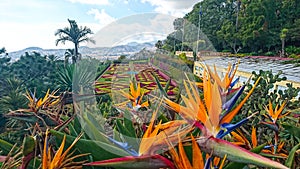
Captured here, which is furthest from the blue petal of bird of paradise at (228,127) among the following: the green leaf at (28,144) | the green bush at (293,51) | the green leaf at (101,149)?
the green bush at (293,51)

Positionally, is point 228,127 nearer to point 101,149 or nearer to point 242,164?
point 242,164

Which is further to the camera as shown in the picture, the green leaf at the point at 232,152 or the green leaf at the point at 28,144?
the green leaf at the point at 28,144

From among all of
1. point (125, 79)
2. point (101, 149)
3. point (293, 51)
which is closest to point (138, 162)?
point (101, 149)

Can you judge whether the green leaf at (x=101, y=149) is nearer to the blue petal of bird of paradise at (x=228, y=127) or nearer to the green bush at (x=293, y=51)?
the blue petal of bird of paradise at (x=228, y=127)

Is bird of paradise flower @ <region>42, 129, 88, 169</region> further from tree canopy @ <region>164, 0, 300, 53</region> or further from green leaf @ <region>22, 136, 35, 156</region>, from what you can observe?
tree canopy @ <region>164, 0, 300, 53</region>

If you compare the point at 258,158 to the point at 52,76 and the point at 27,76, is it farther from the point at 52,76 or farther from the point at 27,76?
the point at 27,76

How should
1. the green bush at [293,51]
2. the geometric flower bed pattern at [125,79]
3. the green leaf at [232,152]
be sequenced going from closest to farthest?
1. the green leaf at [232,152]
2. the geometric flower bed pattern at [125,79]
3. the green bush at [293,51]

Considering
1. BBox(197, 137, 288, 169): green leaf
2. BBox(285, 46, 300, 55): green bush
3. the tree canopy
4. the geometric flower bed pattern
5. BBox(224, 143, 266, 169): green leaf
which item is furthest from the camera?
the tree canopy

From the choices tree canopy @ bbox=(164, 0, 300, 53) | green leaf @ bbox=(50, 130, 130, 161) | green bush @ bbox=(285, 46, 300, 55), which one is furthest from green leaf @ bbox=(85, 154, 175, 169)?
tree canopy @ bbox=(164, 0, 300, 53)

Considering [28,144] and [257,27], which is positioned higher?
[257,27]

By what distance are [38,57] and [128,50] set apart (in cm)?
1051

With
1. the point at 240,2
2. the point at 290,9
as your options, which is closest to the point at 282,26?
the point at 290,9

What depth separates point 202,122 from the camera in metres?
0.43

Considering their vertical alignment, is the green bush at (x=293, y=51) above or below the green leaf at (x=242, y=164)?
above
